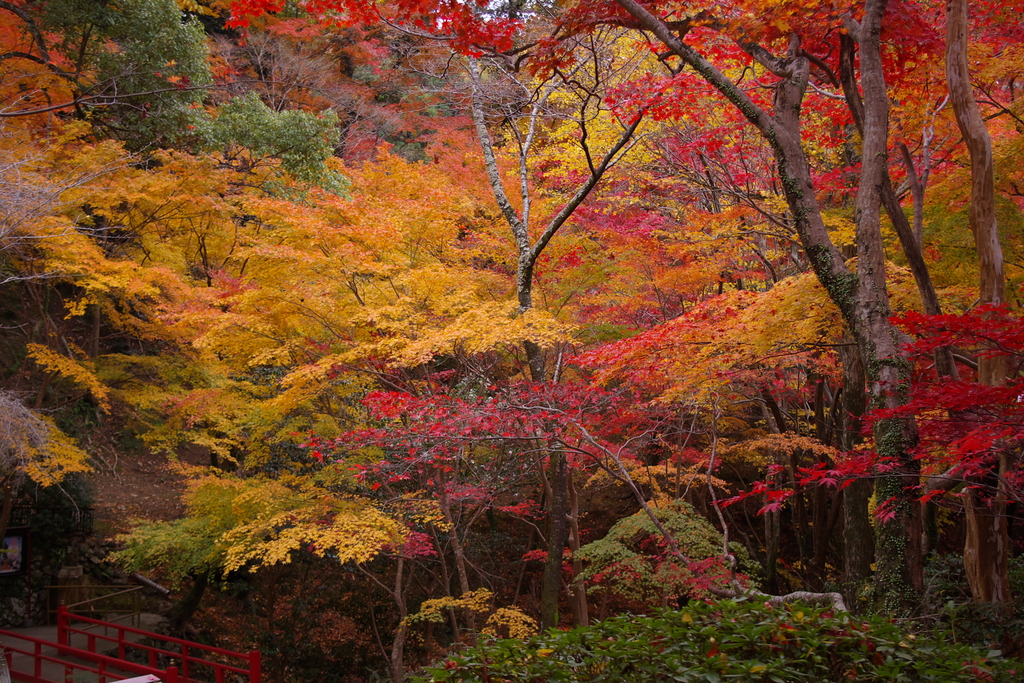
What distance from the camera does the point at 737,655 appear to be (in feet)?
9.58

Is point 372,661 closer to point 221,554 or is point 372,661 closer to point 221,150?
point 221,554

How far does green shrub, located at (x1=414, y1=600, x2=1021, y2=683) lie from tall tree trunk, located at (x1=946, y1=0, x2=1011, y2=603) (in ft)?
9.25

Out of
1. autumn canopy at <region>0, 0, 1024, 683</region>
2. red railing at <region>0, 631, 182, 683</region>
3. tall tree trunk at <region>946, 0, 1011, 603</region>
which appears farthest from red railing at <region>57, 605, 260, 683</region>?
tall tree trunk at <region>946, 0, 1011, 603</region>

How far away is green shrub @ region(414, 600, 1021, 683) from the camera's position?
2.69 m

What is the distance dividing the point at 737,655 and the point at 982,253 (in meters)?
4.17

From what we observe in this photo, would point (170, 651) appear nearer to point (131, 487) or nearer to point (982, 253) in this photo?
point (131, 487)

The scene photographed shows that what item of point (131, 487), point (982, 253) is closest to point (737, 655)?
point (982, 253)

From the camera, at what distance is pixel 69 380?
12.0 m

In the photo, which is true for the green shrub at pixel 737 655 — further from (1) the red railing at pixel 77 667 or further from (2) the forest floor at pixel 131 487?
(2) the forest floor at pixel 131 487

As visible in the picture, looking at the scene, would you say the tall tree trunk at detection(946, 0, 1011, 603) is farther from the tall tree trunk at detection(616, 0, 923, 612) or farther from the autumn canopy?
the tall tree trunk at detection(616, 0, 923, 612)

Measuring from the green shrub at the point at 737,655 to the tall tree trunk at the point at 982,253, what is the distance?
111 inches

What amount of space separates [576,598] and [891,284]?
6.24 metres

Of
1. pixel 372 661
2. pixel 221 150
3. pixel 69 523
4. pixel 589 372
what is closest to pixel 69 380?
pixel 69 523

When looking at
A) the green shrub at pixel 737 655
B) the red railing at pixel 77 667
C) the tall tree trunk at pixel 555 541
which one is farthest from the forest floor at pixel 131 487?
the green shrub at pixel 737 655
